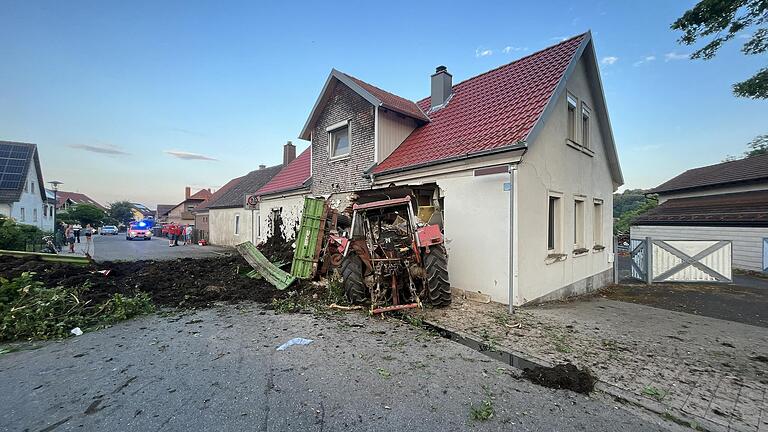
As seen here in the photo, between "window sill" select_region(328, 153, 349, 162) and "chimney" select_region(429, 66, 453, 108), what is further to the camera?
"window sill" select_region(328, 153, 349, 162)

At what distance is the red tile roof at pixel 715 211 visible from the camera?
15.1 metres

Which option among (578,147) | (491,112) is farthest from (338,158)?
(578,147)

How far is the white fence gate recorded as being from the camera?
10398 mm

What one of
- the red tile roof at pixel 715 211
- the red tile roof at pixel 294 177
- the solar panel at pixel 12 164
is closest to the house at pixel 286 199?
the red tile roof at pixel 294 177

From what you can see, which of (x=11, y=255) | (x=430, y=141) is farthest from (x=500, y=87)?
(x=11, y=255)

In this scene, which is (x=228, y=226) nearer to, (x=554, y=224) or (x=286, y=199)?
(x=286, y=199)

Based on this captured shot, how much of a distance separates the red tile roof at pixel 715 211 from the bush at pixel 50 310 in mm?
23517

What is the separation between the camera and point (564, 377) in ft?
11.0

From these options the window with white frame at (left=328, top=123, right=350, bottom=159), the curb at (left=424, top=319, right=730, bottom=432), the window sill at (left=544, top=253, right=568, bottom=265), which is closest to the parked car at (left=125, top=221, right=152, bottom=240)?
the window with white frame at (left=328, top=123, right=350, bottom=159)

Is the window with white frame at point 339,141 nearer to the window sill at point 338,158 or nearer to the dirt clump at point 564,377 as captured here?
the window sill at point 338,158

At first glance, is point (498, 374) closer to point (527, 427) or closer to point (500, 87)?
point (527, 427)

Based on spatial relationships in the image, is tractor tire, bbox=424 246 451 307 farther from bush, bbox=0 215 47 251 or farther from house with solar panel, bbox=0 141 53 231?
house with solar panel, bbox=0 141 53 231

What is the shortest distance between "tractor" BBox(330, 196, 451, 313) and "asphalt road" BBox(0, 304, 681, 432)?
1232 mm

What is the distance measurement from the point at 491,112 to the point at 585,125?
3.67 m
